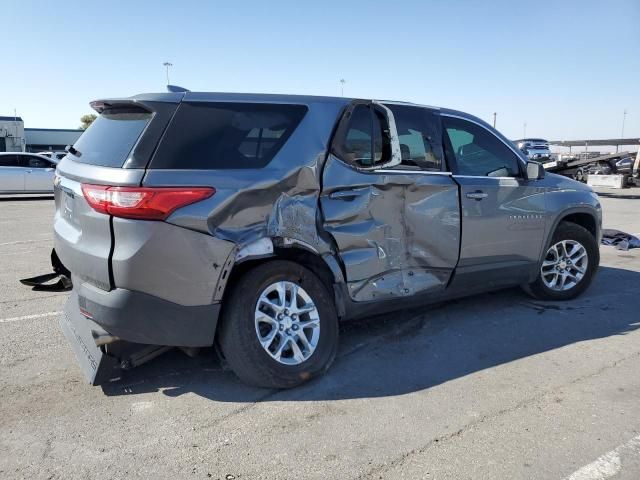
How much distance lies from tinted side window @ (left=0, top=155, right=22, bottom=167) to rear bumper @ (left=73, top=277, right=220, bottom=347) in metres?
16.4

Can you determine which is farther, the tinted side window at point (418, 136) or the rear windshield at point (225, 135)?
the tinted side window at point (418, 136)

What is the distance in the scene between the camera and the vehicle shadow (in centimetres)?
354

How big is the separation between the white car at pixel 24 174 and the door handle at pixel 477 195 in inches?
618

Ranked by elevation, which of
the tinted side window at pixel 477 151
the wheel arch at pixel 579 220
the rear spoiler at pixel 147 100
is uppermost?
Result: the rear spoiler at pixel 147 100

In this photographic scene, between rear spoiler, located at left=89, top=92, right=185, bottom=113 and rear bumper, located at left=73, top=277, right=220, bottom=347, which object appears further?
rear spoiler, located at left=89, top=92, right=185, bottom=113

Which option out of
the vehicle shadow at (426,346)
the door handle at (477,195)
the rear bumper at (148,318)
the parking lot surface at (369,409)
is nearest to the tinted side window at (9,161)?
the parking lot surface at (369,409)

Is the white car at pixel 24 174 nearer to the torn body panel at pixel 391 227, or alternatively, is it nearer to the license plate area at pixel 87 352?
the license plate area at pixel 87 352

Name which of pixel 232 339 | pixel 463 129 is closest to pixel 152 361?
pixel 232 339

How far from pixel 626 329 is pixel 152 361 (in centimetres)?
411

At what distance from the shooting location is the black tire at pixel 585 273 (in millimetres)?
5391

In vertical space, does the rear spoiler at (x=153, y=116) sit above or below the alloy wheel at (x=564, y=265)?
above

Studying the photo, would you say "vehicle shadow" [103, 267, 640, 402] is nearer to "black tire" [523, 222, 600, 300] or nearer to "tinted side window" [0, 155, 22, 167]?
"black tire" [523, 222, 600, 300]

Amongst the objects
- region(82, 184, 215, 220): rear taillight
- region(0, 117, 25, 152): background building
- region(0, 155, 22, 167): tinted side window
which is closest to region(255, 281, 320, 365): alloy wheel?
region(82, 184, 215, 220): rear taillight

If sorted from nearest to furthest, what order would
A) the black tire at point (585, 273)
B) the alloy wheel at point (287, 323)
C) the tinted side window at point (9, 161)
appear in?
the alloy wheel at point (287, 323) < the black tire at point (585, 273) < the tinted side window at point (9, 161)
